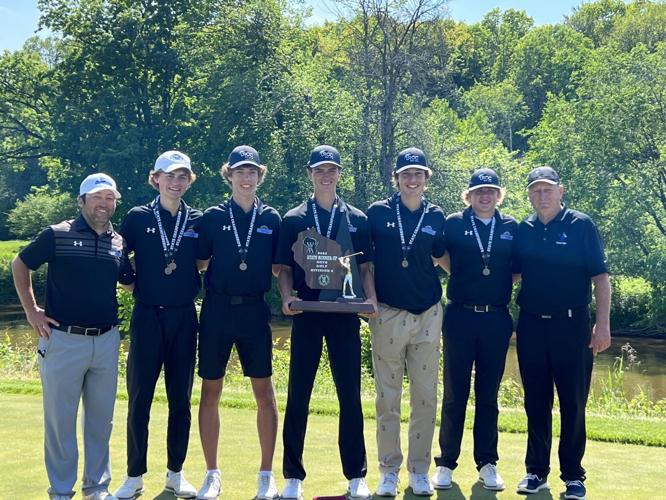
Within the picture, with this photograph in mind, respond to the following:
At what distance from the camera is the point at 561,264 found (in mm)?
5602

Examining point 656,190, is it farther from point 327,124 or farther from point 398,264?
point 398,264

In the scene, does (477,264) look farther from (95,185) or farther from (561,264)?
(95,185)

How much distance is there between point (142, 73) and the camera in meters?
37.6

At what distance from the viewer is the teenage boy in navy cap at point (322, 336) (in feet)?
18.2

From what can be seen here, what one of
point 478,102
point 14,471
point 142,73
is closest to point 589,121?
point 142,73

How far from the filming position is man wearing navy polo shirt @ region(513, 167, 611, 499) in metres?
5.57

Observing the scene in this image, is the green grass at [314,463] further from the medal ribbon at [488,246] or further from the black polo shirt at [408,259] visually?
the medal ribbon at [488,246]

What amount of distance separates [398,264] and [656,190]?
24413 millimetres

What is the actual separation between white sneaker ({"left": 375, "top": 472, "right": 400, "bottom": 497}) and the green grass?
0.11 m

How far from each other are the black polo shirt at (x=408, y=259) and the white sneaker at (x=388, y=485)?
3.80ft

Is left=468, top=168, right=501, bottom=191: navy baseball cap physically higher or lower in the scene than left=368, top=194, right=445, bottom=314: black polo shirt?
higher

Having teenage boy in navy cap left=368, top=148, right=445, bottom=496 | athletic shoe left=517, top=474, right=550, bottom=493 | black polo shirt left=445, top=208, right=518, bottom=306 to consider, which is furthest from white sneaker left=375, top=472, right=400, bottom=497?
Answer: black polo shirt left=445, top=208, right=518, bottom=306

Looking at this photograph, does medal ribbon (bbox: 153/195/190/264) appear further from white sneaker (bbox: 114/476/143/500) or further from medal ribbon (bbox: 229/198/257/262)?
white sneaker (bbox: 114/476/143/500)

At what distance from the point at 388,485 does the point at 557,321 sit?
164 cm
